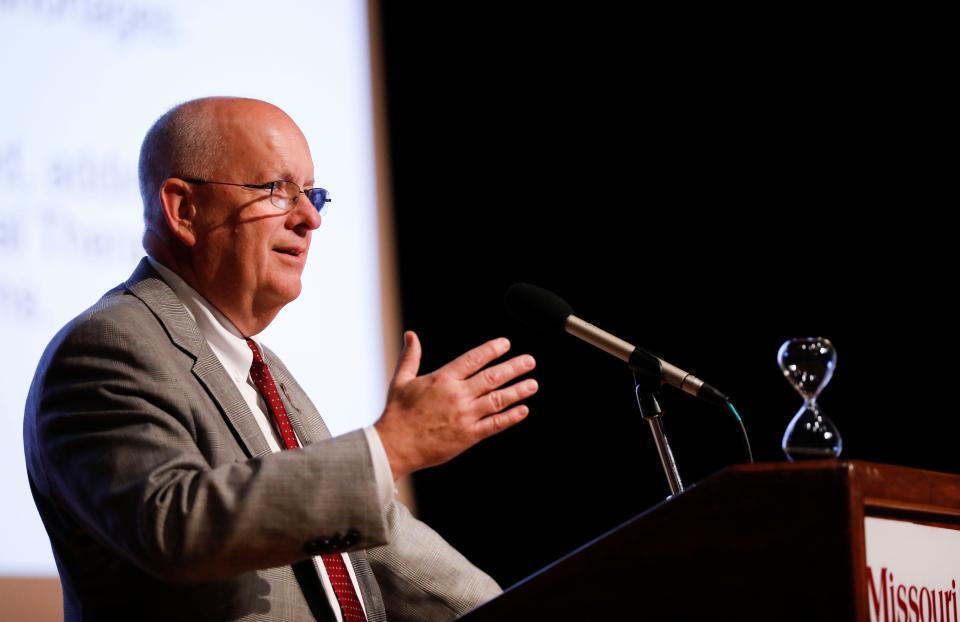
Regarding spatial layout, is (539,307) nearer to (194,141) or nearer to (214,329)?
(214,329)

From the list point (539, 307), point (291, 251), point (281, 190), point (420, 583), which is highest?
point (281, 190)

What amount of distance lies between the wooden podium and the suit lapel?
0.67m

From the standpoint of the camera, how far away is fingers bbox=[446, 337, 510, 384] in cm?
161

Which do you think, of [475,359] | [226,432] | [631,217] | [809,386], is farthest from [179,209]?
[631,217]

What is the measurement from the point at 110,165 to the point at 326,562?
1.43 m

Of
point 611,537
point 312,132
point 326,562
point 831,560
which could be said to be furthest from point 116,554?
point 312,132

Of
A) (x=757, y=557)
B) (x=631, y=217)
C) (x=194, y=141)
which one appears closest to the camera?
(x=757, y=557)

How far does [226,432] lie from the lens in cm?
188

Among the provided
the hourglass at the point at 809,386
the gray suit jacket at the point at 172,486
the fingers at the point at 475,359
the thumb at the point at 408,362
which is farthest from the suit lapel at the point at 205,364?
the hourglass at the point at 809,386

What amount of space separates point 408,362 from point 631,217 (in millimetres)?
2728

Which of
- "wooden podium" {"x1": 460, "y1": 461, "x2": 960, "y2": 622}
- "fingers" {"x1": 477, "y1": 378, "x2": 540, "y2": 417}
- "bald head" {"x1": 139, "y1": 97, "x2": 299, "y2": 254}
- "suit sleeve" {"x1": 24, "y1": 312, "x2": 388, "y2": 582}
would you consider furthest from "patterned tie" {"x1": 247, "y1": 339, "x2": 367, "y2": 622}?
"wooden podium" {"x1": 460, "y1": 461, "x2": 960, "y2": 622}

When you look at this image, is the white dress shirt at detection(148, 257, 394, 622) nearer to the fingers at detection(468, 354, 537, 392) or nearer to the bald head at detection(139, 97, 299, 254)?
the bald head at detection(139, 97, 299, 254)

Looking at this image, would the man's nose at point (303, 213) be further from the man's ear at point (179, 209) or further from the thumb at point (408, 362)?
the thumb at point (408, 362)

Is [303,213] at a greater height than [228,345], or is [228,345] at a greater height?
[303,213]
